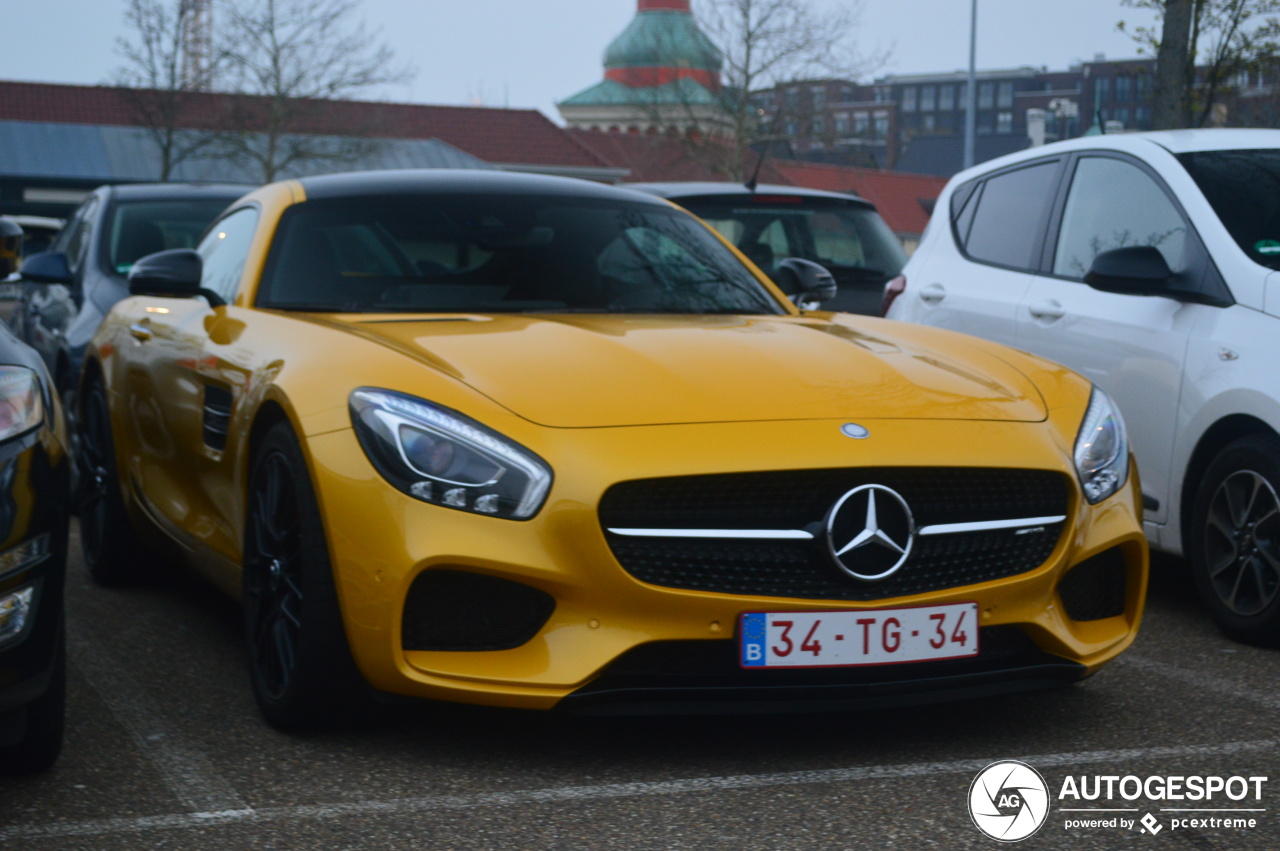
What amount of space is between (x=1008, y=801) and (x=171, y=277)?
113 inches

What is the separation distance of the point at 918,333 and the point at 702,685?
1627 mm

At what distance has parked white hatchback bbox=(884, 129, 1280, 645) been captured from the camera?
480 cm

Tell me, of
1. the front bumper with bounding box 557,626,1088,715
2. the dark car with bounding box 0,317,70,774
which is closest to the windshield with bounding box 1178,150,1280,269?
the front bumper with bounding box 557,626,1088,715

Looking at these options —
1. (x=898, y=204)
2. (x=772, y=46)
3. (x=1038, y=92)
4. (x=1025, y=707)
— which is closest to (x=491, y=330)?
(x=1025, y=707)

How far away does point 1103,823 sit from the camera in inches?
124

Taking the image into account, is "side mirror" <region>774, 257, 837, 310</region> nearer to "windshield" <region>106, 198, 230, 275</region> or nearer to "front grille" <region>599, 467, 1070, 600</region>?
"front grille" <region>599, 467, 1070, 600</region>

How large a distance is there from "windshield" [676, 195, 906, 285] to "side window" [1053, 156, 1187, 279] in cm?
248

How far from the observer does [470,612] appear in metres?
3.37

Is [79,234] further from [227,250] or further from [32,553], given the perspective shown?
[32,553]

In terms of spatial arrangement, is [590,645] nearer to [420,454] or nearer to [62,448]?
[420,454]

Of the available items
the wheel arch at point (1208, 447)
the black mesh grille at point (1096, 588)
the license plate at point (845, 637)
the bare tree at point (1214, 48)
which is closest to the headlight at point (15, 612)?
the license plate at point (845, 637)

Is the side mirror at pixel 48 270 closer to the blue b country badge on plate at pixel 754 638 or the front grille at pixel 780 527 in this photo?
the front grille at pixel 780 527

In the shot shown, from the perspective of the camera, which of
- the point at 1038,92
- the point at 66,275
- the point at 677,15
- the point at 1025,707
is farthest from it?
the point at 1038,92

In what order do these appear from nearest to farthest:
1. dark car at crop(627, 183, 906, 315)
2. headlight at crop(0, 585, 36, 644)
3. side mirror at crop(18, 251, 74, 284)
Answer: headlight at crop(0, 585, 36, 644), side mirror at crop(18, 251, 74, 284), dark car at crop(627, 183, 906, 315)
